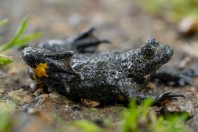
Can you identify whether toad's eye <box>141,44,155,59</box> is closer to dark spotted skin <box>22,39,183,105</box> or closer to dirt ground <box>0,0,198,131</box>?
dark spotted skin <box>22,39,183,105</box>

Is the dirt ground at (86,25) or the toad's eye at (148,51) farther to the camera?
the dirt ground at (86,25)

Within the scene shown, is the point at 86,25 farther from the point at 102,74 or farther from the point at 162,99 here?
the point at 162,99

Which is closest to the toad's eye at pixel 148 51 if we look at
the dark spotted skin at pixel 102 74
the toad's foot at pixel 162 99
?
the dark spotted skin at pixel 102 74

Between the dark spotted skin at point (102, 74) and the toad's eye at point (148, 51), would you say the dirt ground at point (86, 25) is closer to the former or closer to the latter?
the dark spotted skin at point (102, 74)

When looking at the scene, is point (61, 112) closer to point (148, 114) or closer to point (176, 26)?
point (148, 114)

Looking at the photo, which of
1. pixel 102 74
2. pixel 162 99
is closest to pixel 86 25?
pixel 102 74

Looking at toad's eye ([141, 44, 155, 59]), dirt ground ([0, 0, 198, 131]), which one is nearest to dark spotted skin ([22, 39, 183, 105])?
toad's eye ([141, 44, 155, 59])

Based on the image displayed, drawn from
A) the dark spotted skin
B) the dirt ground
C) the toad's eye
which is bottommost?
the dark spotted skin
